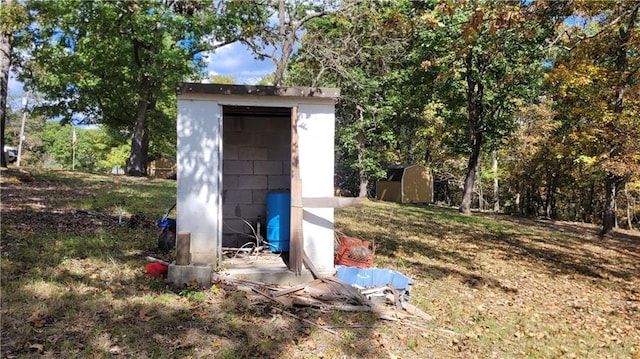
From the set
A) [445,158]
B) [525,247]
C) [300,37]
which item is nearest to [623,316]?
[525,247]

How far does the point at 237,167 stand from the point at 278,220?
3.70 feet

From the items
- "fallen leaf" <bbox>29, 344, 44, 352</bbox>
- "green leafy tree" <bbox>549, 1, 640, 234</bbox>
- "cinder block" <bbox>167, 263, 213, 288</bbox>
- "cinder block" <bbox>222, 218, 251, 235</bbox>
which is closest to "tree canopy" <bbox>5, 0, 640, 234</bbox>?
"green leafy tree" <bbox>549, 1, 640, 234</bbox>

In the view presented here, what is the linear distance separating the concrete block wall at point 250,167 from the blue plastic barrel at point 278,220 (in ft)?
1.32

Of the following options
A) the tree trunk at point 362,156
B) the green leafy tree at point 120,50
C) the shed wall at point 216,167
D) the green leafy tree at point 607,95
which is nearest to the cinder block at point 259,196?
the shed wall at point 216,167

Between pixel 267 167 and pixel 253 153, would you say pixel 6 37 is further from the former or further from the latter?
pixel 267 167

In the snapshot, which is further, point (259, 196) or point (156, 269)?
point (259, 196)

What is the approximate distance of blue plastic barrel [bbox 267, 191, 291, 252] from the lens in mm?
6230

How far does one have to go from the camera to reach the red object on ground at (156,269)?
494 centimetres

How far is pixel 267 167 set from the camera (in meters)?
6.71

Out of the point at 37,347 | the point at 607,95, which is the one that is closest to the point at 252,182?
the point at 37,347

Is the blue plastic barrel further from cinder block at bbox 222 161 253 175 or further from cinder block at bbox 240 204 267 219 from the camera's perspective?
cinder block at bbox 222 161 253 175

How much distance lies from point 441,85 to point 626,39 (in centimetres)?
730

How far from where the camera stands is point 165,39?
16281 mm

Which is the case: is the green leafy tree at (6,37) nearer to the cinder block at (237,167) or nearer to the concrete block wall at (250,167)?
the concrete block wall at (250,167)
